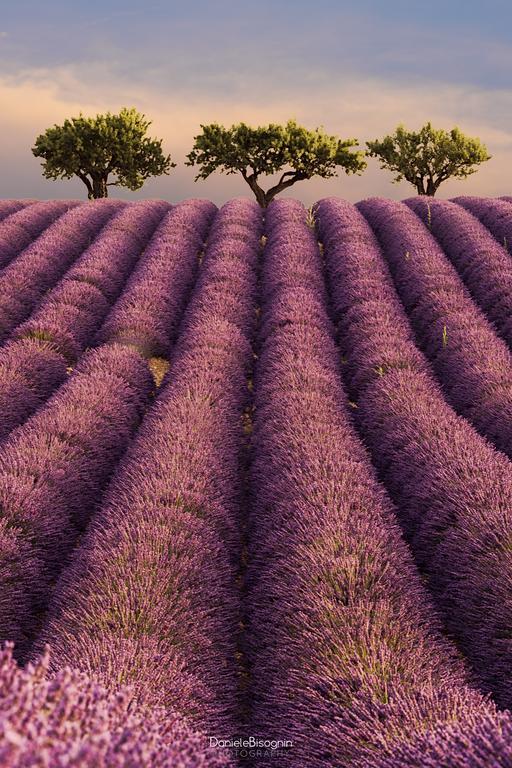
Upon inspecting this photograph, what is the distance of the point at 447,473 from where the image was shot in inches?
187

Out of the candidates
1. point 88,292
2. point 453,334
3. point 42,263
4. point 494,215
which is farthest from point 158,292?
point 494,215

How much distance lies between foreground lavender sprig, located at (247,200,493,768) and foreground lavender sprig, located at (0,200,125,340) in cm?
625

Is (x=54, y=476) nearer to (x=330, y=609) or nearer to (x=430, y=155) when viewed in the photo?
(x=330, y=609)

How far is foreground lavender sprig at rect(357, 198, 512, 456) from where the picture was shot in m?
6.53

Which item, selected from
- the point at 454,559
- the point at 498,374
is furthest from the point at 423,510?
the point at 498,374

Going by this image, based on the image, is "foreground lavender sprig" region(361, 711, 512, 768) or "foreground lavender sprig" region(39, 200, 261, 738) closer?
"foreground lavender sprig" region(361, 711, 512, 768)

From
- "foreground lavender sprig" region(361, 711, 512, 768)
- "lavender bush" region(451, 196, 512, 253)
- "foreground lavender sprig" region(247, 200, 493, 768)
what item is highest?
"foreground lavender sprig" region(361, 711, 512, 768)

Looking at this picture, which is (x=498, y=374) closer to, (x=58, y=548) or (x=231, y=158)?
(x=58, y=548)

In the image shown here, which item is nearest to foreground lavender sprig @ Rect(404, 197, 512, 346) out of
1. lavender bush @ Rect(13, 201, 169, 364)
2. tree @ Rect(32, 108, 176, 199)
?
lavender bush @ Rect(13, 201, 169, 364)

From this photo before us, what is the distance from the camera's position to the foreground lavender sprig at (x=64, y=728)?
113 centimetres

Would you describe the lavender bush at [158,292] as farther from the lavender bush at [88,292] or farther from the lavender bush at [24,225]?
the lavender bush at [24,225]

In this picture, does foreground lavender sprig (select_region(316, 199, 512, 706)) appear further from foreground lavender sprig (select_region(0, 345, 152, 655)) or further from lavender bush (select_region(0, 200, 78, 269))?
lavender bush (select_region(0, 200, 78, 269))

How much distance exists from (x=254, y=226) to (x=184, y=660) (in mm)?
13692

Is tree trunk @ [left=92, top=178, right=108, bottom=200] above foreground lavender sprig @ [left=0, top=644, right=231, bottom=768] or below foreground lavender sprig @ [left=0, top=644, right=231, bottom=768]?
below
